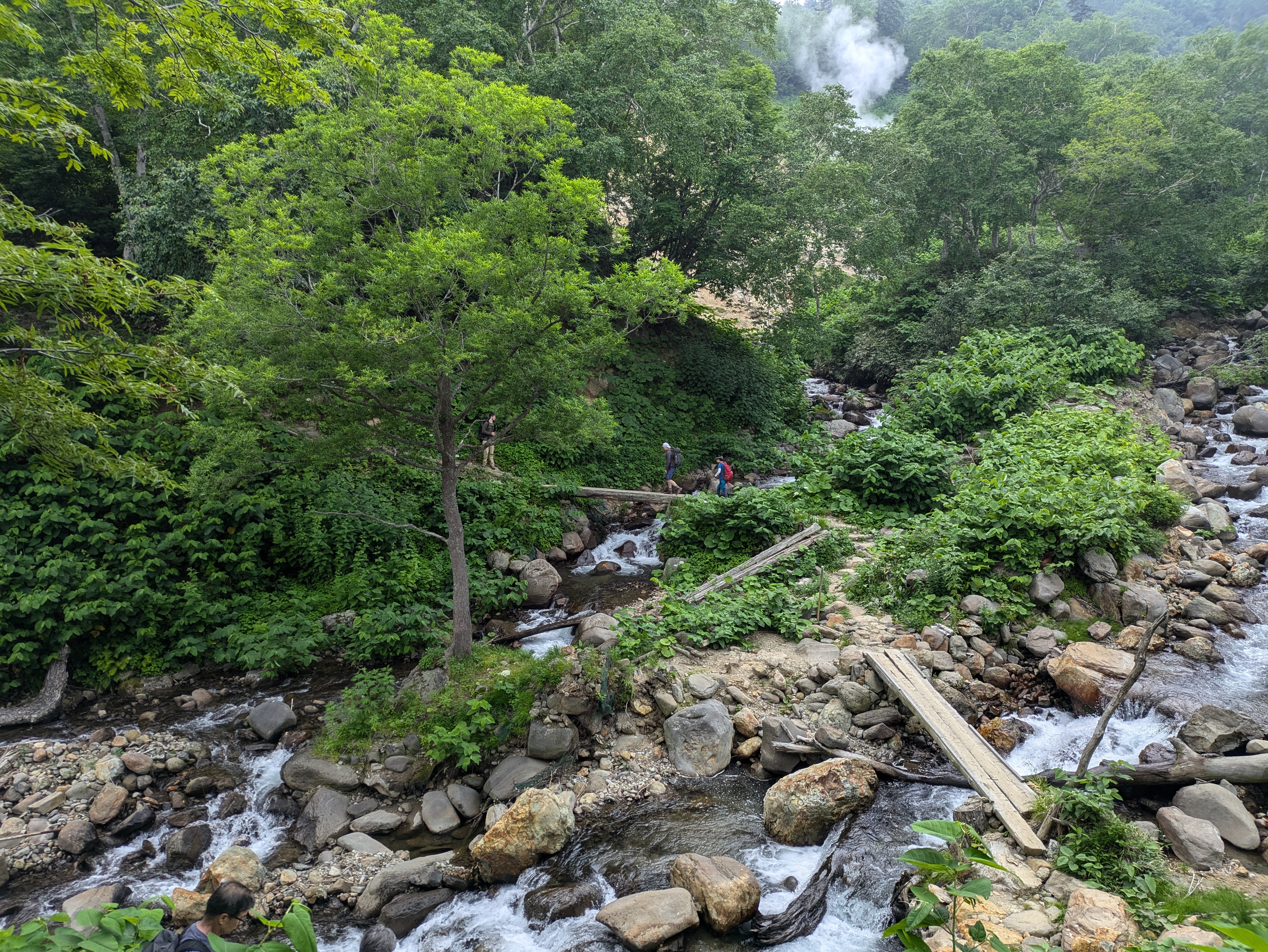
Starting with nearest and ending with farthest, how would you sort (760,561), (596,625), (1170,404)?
(596,625) < (760,561) < (1170,404)

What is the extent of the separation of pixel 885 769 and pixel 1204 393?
17.8 metres

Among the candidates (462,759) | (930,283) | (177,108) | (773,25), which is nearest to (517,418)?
(462,759)

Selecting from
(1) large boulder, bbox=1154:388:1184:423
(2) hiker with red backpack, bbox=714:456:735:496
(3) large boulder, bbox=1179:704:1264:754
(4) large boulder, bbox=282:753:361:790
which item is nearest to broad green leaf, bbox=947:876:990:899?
(3) large boulder, bbox=1179:704:1264:754

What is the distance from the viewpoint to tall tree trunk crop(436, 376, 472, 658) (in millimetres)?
9047

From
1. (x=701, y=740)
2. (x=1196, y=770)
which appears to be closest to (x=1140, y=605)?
(x=1196, y=770)

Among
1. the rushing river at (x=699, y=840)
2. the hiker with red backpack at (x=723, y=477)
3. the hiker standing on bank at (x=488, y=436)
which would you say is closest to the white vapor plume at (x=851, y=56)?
the hiker with red backpack at (x=723, y=477)

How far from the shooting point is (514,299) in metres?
8.16

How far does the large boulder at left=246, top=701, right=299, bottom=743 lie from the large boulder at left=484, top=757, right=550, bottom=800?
9.35 feet

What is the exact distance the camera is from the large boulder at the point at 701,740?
773cm

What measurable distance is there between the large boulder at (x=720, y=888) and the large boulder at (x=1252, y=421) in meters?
18.4

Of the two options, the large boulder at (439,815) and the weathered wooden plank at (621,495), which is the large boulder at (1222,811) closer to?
the large boulder at (439,815)

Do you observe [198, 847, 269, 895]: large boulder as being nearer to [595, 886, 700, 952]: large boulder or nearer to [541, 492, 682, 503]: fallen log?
[595, 886, 700, 952]: large boulder

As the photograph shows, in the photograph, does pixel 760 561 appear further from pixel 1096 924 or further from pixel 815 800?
pixel 1096 924

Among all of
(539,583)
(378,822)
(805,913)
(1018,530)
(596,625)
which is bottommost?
(805,913)
